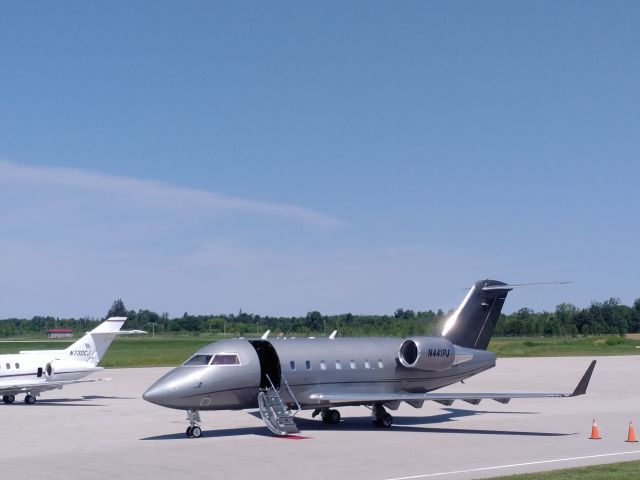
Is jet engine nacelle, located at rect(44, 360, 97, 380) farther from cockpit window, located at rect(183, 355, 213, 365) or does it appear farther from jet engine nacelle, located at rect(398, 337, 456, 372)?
jet engine nacelle, located at rect(398, 337, 456, 372)

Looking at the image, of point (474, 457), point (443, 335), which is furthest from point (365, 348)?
point (474, 457)

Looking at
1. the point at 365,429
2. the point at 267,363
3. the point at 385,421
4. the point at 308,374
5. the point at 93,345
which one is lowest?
the point at 365,429

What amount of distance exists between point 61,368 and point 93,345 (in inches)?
90.3

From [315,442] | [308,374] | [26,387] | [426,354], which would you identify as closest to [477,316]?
[426,354]

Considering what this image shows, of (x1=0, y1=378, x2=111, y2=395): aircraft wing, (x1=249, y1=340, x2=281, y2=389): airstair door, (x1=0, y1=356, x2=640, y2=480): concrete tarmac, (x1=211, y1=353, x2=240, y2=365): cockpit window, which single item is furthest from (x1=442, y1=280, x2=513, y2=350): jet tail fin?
(x1=0, y1=378, x2=111, y2=395): aircraft wing

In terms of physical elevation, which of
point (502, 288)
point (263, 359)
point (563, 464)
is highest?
point (502, 288)

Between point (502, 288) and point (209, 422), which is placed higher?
point (502, 288)

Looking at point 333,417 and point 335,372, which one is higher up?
point 335,372

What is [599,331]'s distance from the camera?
482ft

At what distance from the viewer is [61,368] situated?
124 feet

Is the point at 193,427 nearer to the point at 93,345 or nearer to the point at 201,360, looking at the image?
the point at 201,360

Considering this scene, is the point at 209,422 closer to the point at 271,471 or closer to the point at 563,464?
the point at 271,471

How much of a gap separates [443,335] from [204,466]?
13571 millimetres

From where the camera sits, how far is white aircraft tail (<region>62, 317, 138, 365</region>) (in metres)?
38.9
